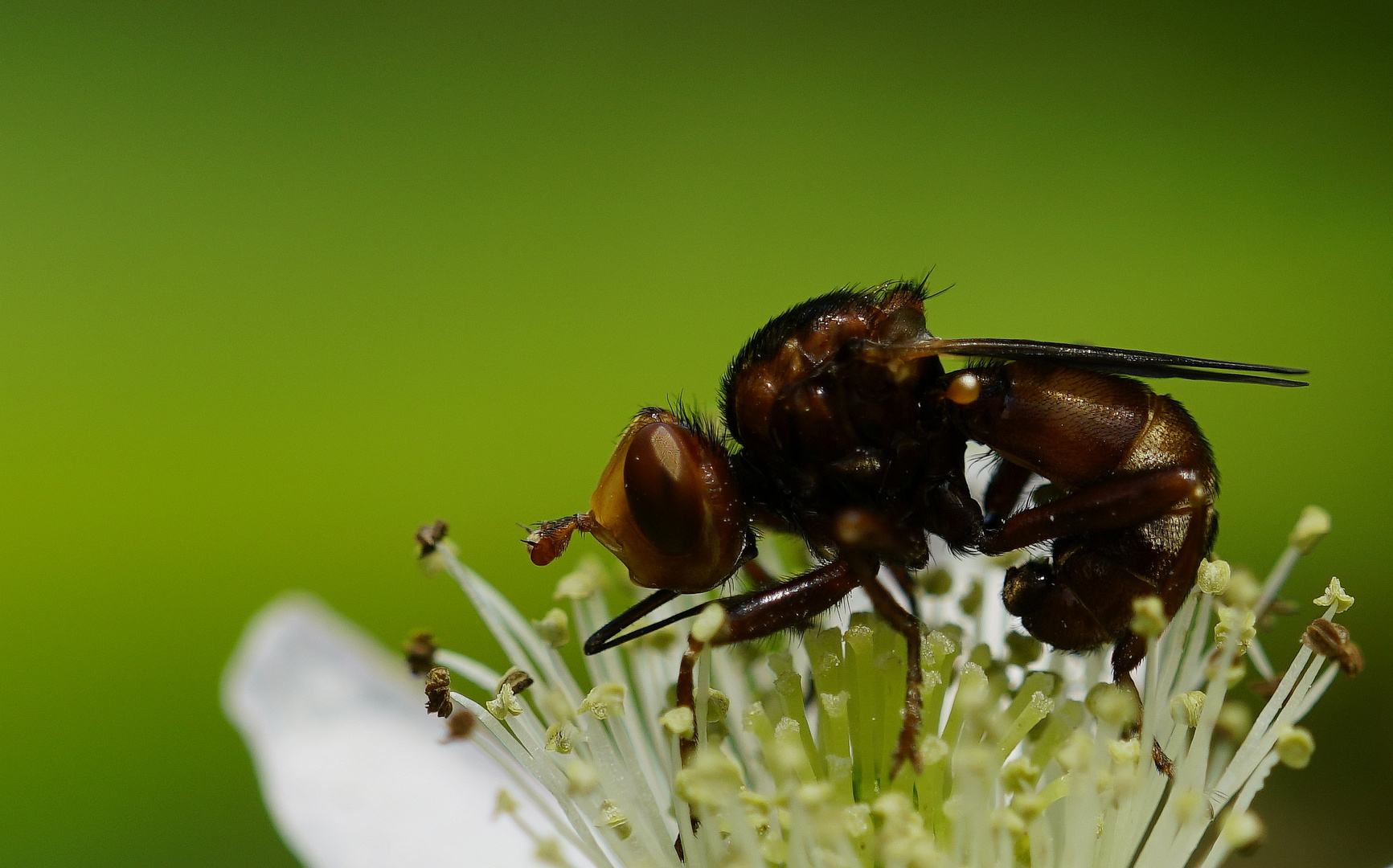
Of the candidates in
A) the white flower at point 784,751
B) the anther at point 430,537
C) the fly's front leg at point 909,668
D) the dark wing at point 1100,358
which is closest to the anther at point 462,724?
the white flower at point 784,751

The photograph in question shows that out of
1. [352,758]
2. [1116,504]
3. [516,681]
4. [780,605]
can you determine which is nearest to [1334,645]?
[1116,504]

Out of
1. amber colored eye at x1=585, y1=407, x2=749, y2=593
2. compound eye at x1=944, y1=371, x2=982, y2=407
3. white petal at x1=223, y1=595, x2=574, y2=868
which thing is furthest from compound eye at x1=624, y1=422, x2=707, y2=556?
white petal at x1=223, y1=595, x2=574, y2=868

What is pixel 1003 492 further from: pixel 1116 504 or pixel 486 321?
pixel 486 321

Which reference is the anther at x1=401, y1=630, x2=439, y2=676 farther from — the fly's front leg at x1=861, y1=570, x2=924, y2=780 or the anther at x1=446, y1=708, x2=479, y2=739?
the fly's front leg at x1=861, y1=570, x2=924, y2=780

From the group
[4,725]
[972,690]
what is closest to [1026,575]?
[972,690]

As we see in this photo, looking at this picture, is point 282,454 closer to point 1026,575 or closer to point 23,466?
point 23,466

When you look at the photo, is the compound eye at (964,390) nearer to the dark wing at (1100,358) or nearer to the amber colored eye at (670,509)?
the dark wing at (1100,358)
